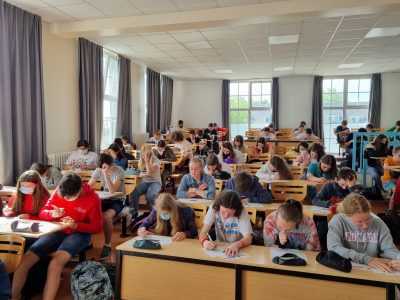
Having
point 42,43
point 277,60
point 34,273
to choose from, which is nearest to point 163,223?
point 34,273

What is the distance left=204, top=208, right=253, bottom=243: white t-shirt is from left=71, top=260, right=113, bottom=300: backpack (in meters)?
0.91

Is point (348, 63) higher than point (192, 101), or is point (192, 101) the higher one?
point (348, 63)

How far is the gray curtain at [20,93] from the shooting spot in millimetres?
5277

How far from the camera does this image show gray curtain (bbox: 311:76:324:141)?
13227 mm

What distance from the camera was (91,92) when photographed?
7.67 m

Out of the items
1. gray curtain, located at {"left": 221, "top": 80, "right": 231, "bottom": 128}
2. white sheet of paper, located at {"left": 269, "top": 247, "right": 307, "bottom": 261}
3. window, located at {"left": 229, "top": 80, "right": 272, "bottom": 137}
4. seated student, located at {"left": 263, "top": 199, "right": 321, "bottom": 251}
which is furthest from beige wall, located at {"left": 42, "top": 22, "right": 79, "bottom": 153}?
window, located at {"left": 229, "top": 80, "right": 272, "bottom": 137}

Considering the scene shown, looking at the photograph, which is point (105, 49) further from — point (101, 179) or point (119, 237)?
point (119, 237)

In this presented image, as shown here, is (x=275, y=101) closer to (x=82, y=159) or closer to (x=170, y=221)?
(x=82, y=159)

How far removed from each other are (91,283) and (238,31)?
18.9 ft

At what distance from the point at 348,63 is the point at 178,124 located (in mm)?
7205

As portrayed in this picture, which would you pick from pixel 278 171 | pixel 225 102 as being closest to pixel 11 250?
pixel 278 171

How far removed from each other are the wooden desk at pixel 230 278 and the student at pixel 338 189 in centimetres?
138

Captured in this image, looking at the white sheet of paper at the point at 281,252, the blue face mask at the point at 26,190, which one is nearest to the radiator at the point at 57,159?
the blue face mask at the point at 26,190

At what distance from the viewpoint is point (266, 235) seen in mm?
2504
